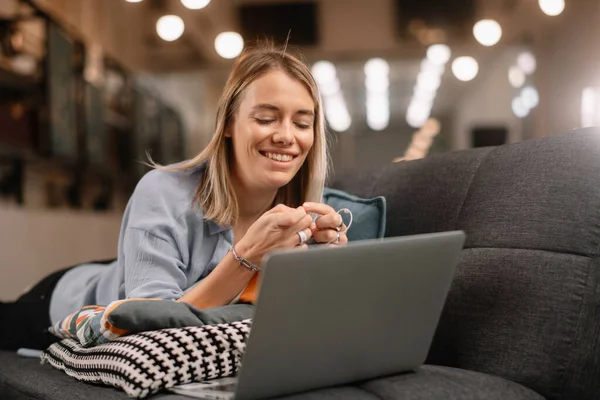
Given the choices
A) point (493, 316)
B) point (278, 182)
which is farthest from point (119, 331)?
point (493, 316)

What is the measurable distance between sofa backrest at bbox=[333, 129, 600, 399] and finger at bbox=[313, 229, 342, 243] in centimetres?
27

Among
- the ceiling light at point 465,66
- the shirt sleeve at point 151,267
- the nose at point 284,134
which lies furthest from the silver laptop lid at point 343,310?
the ceiling light at point 465,66

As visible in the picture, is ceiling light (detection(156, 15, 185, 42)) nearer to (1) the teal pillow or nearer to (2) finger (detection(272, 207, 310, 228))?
(1) the teal pillow

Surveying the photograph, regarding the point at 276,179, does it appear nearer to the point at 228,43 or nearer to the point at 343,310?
the point at 343,310

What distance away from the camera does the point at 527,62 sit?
23.4ft

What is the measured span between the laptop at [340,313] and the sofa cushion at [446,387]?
4 cm

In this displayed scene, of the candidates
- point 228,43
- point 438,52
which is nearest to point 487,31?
point 438,52

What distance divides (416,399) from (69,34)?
4.12 meters

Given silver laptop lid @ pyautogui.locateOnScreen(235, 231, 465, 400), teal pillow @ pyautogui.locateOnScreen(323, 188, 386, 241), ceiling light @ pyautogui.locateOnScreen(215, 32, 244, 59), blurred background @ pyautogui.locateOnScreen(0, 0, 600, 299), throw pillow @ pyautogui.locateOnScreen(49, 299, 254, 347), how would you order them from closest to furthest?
silver laptop lid @ pyautogui.locateOnScreen(235, 231, 465, 400), throw pillow @ pyautogui.locateOnScreen(49, 299, 254, 347), teal pillow @ pyautogui.locateOnScreen(323, 188, 386, 241), blurred background @ pyautogui.locateOnScreen(0, 0, 600, 299), ceiling light @ pyautogui.locateOnScreen(215, 32, 244, 59)

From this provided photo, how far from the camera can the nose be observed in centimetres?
166

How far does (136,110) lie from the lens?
6223 mm

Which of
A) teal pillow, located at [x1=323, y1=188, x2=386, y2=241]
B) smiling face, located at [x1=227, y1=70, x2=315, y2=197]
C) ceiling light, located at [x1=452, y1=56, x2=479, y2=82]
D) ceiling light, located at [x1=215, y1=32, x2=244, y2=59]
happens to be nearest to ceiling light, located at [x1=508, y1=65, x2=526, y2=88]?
ceiling light, located at [x1=452, y1=56, x2=479, y2=82]

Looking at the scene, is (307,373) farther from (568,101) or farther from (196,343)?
(568,101)

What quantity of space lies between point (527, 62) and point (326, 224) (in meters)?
6.17
